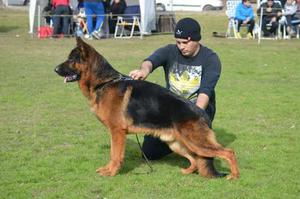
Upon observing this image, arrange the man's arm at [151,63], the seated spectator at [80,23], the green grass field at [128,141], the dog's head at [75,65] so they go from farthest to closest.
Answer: the seated spectator at [80,23] < the man's arm at [151,63] < the dog's head at [75,65] < the green grass field at [128,141]

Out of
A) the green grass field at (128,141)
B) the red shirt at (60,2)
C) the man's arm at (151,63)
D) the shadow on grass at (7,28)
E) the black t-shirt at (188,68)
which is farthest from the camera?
the shadow on grass at (7,28)

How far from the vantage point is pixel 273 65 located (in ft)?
50.7

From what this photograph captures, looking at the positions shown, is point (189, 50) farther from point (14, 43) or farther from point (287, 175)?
point (14, 43)

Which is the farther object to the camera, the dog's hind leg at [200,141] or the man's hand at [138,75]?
the man's hand at [138,75]

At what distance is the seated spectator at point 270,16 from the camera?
74.6 feet

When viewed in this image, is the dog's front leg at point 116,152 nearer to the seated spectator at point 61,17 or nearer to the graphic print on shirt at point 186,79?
the graphic print on shirt at point 186,79

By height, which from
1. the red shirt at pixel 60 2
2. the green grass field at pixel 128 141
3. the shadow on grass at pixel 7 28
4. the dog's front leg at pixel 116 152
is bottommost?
the green grass field at pixel 128 141

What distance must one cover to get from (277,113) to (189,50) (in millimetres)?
3739

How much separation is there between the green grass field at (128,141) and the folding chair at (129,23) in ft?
25.6

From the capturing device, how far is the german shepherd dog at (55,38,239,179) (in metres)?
5.74

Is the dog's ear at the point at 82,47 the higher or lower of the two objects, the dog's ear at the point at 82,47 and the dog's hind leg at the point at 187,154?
the higher

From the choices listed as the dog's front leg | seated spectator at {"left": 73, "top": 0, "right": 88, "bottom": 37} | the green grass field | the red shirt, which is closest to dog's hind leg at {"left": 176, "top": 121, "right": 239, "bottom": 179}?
the green grass field

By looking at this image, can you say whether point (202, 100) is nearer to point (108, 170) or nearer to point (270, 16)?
point (108, 170)

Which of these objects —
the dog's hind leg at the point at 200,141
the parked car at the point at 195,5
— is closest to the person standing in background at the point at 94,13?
the dog's hind leg at the point at 200,141
